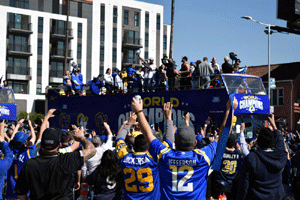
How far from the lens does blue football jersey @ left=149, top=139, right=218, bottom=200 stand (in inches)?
169

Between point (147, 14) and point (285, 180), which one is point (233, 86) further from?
point (147, 14)

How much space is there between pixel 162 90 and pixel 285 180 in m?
11.0

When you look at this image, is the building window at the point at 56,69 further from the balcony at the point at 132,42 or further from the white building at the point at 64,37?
the balcony at the point at 132,42

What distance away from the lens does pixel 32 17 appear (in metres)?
56.1

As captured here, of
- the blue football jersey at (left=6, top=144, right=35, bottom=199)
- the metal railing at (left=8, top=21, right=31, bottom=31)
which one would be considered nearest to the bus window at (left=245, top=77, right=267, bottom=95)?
the blue football jersey at (left=6, top=144, right=35, bottom=199)

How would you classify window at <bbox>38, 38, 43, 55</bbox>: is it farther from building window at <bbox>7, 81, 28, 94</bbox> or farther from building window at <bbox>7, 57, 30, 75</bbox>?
building window at <bbox>7, 81, 28, 94</bbox>

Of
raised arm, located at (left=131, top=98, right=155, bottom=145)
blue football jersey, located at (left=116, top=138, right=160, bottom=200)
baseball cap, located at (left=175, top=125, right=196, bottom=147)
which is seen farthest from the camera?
blue football jersey, located at (left=116, top=138, right=160, bottom=200)

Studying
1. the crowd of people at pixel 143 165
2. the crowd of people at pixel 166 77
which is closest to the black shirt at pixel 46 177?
the crowd of people at pixel 143 165

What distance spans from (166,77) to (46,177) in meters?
14.1

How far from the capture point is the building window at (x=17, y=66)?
54062 mm

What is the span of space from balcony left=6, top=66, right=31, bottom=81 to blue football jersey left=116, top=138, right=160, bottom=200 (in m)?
50.8

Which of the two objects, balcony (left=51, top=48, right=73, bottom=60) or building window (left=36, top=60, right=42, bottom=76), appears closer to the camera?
building window (left=36, top=60, right=42, bottom=76)

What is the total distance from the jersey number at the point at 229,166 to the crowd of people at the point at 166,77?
28.2ft

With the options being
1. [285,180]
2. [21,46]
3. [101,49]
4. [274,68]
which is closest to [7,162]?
[285,180]
